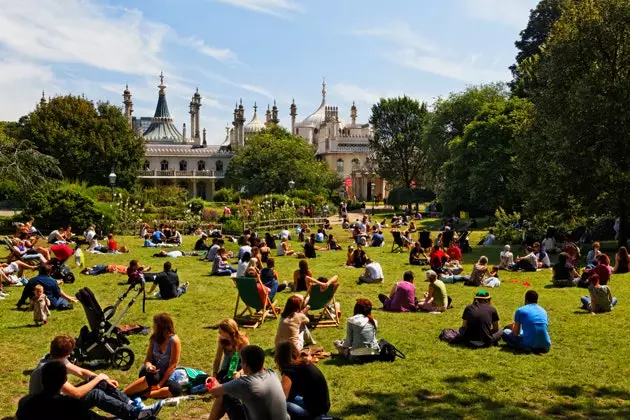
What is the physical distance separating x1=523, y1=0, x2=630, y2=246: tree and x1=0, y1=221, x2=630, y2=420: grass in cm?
878

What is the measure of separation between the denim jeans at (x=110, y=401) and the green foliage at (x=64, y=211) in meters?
25.2

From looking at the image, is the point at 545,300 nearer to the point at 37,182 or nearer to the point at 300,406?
the point at 300,406

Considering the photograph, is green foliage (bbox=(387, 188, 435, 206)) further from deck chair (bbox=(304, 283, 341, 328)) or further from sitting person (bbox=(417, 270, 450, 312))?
deck chair (bbox=(304, 283, 341, 328))

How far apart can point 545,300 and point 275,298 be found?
5.94 metres

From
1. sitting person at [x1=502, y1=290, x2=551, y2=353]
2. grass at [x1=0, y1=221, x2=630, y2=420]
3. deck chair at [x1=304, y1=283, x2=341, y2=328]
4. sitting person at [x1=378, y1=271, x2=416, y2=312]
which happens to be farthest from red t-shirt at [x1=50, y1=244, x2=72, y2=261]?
sitting person at [x1=502, y1=290, x2=551, y2=353]

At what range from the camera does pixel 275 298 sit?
14539mm

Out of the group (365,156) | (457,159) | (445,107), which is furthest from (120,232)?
(365,156)

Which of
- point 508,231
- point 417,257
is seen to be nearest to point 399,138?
point 508,231

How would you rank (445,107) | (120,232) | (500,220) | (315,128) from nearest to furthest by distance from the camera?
(500,220) → (120,232) → (445,107) → (315,128)

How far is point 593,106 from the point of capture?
23031mm

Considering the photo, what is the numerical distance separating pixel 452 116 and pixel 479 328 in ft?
149

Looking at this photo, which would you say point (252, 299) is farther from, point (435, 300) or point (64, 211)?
point (64, 211)

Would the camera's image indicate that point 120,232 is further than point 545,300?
Yes

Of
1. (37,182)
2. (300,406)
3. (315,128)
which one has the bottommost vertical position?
(300,406)
